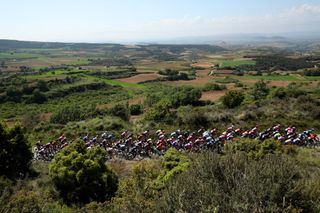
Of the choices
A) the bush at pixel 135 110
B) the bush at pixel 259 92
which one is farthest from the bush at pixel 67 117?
the bush at pixel 259 92

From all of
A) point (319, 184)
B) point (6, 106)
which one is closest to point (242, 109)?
point (319, 184)

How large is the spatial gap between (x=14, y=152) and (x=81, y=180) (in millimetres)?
4709

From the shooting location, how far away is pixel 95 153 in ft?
41.8

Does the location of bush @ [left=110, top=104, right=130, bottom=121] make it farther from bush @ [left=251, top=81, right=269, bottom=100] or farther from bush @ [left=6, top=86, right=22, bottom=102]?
bush @ [left=6, top=86, right=22, bottom=102]

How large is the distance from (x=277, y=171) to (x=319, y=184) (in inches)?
50.1

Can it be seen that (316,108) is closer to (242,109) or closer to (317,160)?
(242,109)

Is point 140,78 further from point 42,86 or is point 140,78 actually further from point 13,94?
point 13,94

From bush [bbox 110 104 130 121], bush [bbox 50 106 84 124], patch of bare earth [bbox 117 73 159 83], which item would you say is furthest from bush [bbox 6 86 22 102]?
bush [bbox 110 104 130 121]

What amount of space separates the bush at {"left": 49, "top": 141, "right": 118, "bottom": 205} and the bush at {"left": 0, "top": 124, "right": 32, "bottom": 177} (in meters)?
3.02

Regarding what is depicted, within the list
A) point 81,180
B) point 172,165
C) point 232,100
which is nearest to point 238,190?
point 172,165

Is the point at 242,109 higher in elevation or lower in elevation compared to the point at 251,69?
higher

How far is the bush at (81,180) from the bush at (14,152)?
302cm

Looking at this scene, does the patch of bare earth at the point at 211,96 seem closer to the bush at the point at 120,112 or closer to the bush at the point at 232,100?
the bush at the point at 232,100

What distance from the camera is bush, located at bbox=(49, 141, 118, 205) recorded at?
38.2ft
